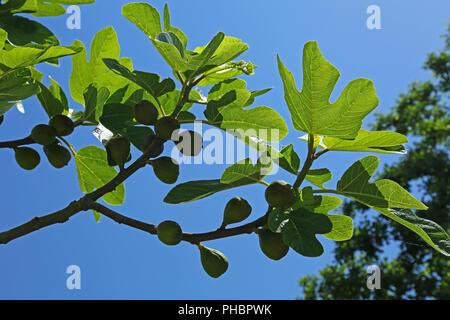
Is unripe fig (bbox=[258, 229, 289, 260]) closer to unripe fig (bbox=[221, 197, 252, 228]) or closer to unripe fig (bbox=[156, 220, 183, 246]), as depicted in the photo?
unripe fig (bbox=[221, 197, 252, 228])

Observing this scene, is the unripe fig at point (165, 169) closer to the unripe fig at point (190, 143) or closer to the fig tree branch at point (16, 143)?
the unripe fig at point (190, 143)

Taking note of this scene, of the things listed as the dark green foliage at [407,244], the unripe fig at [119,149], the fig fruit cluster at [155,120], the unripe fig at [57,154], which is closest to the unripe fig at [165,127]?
the fig fruit cluster at [155,120]

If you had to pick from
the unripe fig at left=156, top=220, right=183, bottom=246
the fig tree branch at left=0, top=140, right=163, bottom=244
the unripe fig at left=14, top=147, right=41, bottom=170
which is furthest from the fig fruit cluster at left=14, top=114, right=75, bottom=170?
the unripe fig at left=156, top=220, right=183, bottom=246

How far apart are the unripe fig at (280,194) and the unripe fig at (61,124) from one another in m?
0.57

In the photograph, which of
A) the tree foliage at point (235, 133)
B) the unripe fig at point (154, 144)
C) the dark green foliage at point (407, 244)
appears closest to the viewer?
the tree foliage at point (235, 133)

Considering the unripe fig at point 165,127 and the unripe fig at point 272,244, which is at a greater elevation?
the unripe fig at point 165,127

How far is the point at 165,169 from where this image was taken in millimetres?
1127

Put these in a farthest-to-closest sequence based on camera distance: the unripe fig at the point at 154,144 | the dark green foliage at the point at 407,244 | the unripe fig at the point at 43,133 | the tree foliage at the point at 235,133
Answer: the dark green foliage at the point at 407,244, the unripe fig at the point at 43,133, the unripe fig at the point at 154,144, the tree foliage at the point at 235,133

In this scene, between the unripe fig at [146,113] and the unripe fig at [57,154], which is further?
the unripe fig at [57,154]

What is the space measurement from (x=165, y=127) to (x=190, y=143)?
86 mm

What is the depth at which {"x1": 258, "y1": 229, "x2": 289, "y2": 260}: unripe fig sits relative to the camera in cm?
104

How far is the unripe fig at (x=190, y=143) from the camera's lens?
109cm
